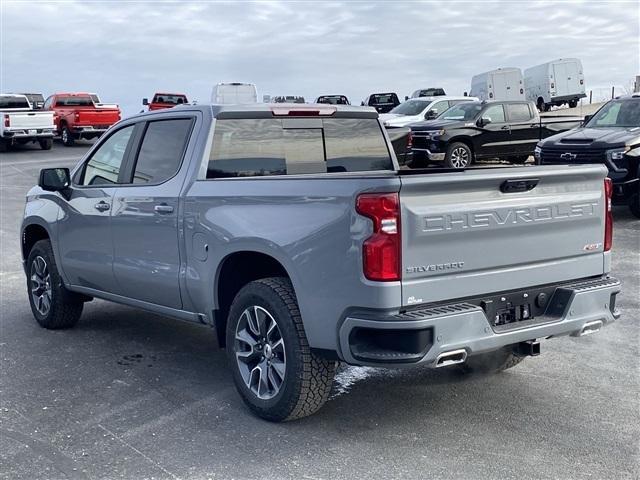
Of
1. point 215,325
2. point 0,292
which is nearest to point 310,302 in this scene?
point 215,325

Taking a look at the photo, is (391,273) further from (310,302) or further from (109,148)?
(109,148)

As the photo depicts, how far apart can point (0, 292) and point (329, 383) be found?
5465 millimetres

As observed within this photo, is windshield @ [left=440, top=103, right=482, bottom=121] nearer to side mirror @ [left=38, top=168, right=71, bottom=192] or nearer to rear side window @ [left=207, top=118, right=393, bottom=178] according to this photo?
rear side window @ [left=207, top=118, right=393, bottom=178]

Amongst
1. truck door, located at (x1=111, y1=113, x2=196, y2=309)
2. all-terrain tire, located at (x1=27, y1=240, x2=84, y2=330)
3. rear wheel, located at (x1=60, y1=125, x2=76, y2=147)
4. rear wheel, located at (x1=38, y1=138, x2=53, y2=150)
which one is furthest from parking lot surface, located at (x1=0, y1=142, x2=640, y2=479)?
rear wheel, located at (x1=60, y1=125, x2=76, y2=147)

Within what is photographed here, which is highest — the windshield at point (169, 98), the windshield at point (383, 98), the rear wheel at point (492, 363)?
the windshield at point (169, 98)

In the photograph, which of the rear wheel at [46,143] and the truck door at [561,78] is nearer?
the rear wheel at [46,143]

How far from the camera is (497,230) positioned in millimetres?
4371

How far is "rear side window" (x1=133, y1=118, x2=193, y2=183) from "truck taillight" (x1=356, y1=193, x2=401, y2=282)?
77.5 inches

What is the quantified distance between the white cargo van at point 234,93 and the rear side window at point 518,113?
17025mm

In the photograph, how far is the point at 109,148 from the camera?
6453 millimetres

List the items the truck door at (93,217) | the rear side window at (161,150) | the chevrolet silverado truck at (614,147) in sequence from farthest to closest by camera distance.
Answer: the chevrolet silverado truck at (614,147) < the truck door at (93,217) < the rear side window at (161,150)

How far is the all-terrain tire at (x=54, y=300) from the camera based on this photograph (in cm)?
702

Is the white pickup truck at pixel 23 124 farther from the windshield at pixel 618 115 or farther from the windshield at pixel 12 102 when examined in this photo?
the windshield at pixel 618 115

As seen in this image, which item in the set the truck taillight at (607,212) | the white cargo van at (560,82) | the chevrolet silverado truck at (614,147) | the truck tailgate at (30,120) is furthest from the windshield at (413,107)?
the white cargo van at (560,82)
